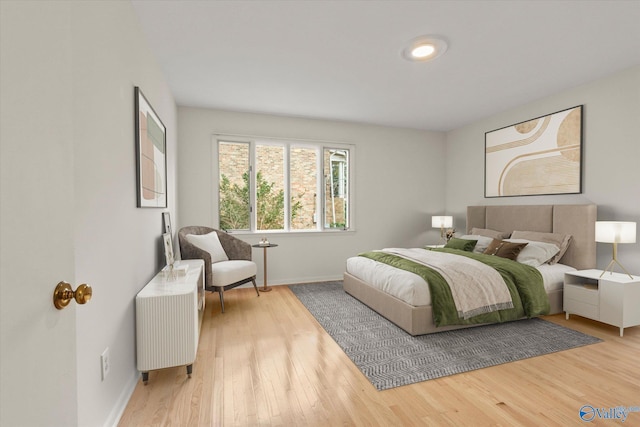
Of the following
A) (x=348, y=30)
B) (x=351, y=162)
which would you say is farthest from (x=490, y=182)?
(x=348, y=30)

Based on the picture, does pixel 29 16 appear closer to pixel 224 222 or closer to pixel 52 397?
pixel 52 397

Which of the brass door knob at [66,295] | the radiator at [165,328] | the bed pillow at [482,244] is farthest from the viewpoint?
the bed pillow at [482,244]

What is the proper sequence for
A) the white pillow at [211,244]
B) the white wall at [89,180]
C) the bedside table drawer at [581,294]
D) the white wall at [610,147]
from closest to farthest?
the white wall at [89,180] < the bedside table drawer at [581,294] < the white wall at [610,147] < the white pillow at [211,244]

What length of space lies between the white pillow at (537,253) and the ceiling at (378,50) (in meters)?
1.90

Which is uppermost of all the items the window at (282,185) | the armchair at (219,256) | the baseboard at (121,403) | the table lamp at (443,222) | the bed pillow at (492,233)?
the window at (282,185)

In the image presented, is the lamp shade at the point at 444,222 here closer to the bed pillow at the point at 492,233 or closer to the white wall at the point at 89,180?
the bed pillow at the point at 492,233

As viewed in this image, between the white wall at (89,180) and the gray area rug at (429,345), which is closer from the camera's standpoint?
the white wall at (89,180)

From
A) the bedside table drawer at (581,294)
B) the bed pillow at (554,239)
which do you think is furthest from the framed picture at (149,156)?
the bed pillow at (554,239)

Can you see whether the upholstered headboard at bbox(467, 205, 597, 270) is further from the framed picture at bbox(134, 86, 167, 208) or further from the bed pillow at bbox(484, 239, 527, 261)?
the framed picture at bbox(134, 86, 167, 208)

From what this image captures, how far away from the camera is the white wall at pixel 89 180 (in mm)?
579

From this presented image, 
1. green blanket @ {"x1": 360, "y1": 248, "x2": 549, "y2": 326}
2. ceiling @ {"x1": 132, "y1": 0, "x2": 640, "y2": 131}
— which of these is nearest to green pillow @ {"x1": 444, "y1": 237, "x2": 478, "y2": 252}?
green blanket @ {"x1": 360, "y1": 248, "x2": 549, "y2": 326}

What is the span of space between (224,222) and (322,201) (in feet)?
5.30

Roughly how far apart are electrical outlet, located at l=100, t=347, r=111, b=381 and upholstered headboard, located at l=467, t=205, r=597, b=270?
14.7ft

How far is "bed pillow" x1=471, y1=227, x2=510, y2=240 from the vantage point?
4.36 meters
